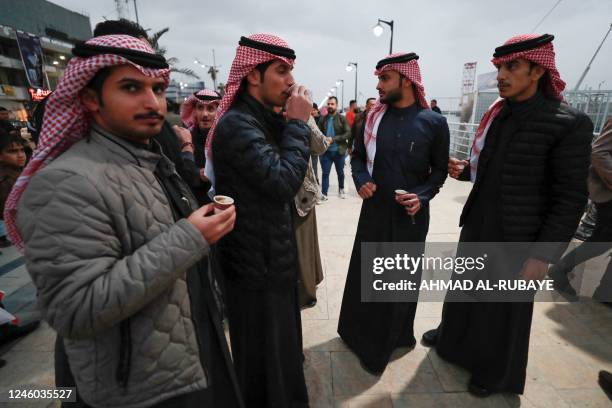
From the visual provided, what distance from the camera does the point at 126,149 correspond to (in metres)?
1.07

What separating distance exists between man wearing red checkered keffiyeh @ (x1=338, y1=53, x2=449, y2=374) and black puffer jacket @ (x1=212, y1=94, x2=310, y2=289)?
0.89m

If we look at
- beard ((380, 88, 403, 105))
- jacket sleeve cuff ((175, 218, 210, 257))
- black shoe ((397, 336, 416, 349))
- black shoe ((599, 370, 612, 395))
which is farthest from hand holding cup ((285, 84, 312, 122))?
black shoe ((599, 370, 612, 395))

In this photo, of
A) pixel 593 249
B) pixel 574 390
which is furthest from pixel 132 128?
pixel 593 249

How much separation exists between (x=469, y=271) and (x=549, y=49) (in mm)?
1519

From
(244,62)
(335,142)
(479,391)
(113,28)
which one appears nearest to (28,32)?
(335,142)

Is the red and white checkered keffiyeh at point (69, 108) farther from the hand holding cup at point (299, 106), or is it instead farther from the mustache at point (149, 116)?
the hand holding cup at point (299, 106)

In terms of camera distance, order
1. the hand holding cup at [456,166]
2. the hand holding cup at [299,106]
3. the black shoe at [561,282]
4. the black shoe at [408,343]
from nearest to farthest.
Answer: the hand holding cup at [299,106], the hand holding cup at [456,166], the black shoe at [408,343], the black shoe at [561,282]

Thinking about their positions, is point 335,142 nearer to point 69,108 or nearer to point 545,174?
point 545,174

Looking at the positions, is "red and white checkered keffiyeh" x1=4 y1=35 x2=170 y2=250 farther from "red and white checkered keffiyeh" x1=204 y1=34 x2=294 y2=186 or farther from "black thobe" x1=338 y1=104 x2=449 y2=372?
"black thobe" x1=338 y1=104 x2=449 y2=372

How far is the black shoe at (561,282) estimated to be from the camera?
3354mm

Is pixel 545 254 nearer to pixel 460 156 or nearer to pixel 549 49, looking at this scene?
pixel 549 49

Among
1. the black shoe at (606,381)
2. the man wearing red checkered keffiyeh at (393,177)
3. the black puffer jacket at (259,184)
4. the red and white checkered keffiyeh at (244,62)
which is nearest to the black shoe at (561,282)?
the black shoe at (606,381)

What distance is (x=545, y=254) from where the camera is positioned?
1866 mm

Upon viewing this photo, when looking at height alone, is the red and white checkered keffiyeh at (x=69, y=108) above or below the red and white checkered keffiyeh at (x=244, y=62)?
below
